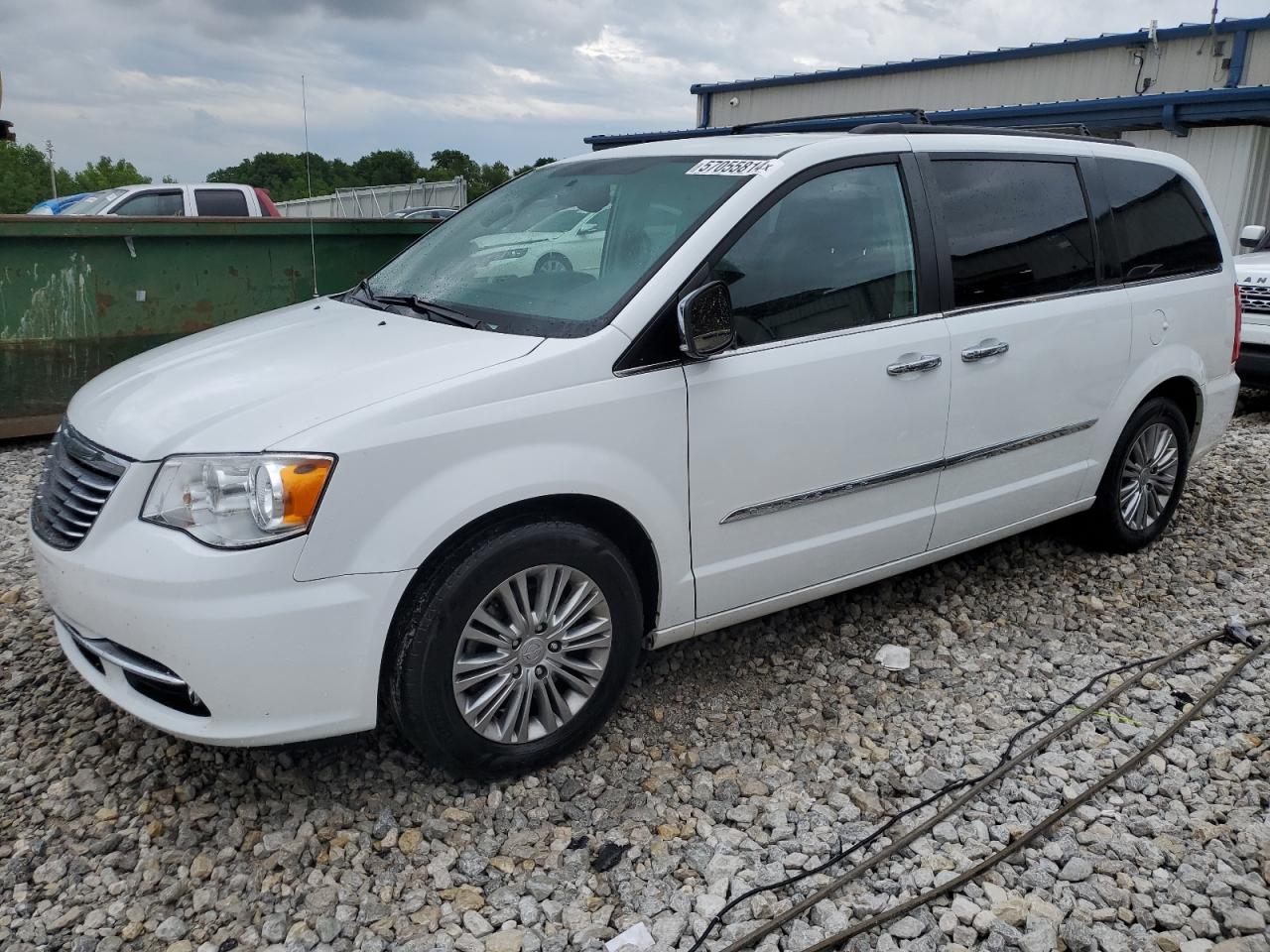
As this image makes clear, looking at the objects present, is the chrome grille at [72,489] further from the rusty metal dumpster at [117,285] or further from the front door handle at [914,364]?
the rusty metal dumpster at [117,285]

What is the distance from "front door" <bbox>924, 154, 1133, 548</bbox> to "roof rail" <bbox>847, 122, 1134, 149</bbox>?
14cm

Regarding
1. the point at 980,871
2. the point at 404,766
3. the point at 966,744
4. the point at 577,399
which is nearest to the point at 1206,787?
the point at 966,744

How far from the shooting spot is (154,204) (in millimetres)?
13008

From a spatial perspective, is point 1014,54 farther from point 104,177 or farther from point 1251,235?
point 104,177

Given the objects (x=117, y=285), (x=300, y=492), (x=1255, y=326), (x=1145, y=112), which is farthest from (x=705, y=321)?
(x=1145, y=112)

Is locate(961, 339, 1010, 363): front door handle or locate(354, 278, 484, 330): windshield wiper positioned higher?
locate(354, 278, 484, 330): windshield wiper

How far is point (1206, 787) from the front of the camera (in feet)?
10.4

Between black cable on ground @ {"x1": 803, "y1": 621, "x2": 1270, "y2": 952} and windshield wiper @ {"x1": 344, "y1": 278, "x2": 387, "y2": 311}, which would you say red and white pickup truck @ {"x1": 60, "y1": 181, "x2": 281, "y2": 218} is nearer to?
windshield wiper @ {"x1": 344, "y1": 278, "x2": 387, "y2": 311}

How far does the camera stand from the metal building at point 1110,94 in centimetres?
1288

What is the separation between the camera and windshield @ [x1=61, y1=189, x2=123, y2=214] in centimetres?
1284

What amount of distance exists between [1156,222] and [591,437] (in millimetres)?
3144

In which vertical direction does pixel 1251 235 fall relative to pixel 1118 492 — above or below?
above

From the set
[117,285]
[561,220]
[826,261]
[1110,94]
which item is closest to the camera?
[826,261]

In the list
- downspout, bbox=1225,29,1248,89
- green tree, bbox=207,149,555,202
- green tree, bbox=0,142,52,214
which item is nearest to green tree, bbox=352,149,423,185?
green tree, bbox=207,149,555,202
